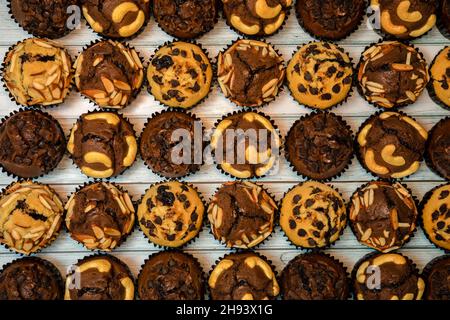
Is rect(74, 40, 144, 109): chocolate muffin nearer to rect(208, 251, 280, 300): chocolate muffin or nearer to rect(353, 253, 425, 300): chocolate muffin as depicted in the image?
rect(208, 251, 280, 300): chocolate muffin

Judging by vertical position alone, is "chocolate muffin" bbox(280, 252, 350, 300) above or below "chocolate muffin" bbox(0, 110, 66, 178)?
below

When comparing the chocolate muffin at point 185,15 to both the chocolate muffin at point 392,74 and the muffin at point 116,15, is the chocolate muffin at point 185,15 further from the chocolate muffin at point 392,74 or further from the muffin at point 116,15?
the chocolate muffin at point 392,74

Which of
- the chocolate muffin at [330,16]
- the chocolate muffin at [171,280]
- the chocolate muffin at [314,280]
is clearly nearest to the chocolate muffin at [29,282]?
the chocolate muffin at [171,280]

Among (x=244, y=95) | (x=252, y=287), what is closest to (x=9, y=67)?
(x=244, y=95)

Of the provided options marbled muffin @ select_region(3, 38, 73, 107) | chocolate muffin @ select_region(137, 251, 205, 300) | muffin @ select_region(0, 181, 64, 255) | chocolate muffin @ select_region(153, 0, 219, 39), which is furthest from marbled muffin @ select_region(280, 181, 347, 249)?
marbled muffin @ select_region(3, 38, 73, 107)
